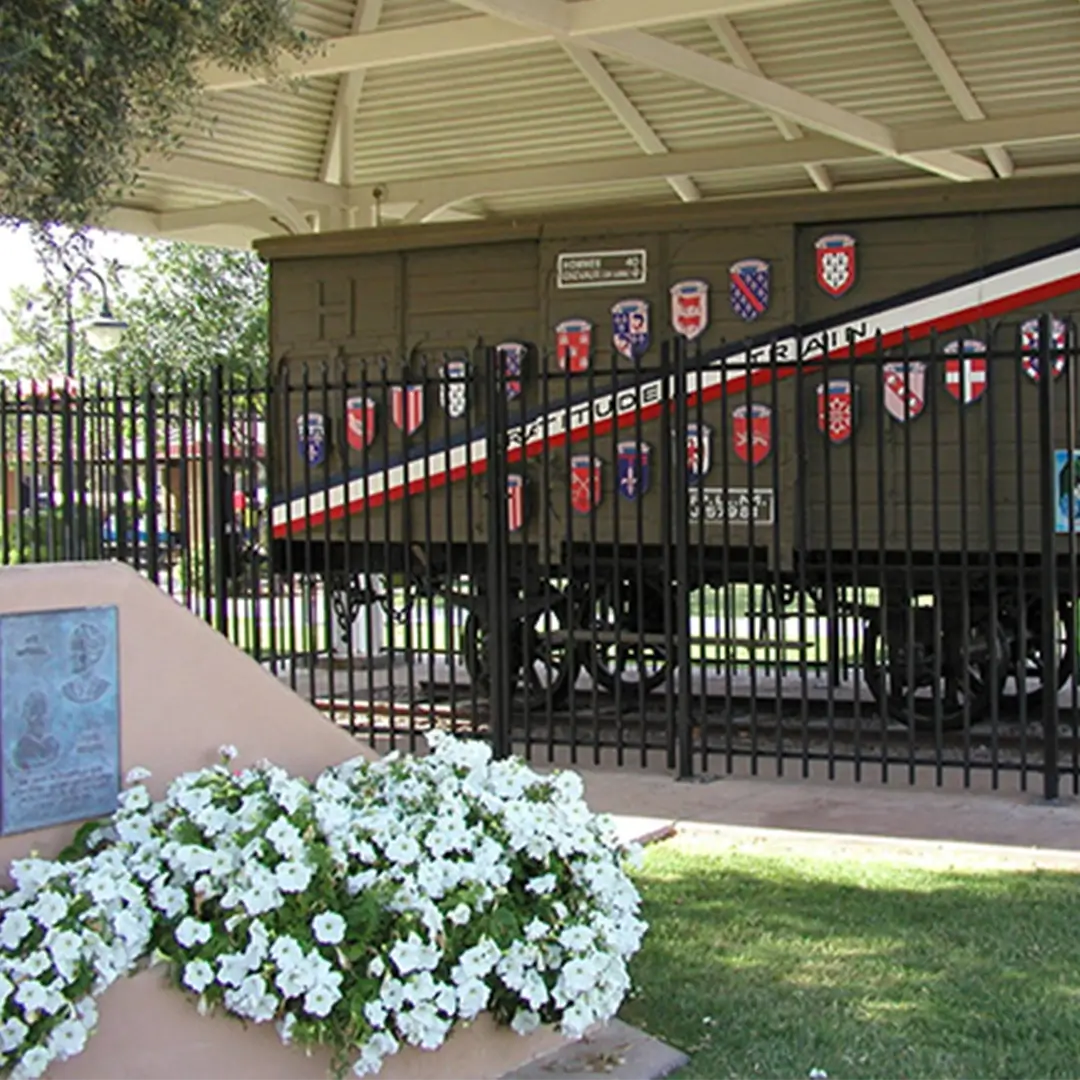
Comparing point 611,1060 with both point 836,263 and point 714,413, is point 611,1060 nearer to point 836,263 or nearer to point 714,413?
point 714,413

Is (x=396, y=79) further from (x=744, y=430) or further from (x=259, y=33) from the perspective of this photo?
(x=259, y=33)

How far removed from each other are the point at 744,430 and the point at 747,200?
4.65ft

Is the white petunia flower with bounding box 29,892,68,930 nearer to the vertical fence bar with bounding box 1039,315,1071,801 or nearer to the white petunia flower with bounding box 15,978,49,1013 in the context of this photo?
the white petunia flower with bounding box 15,978,49,1013

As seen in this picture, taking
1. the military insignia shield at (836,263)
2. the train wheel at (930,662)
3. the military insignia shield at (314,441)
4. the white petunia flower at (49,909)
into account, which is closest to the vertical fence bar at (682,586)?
the military insignia shield at (836,263)

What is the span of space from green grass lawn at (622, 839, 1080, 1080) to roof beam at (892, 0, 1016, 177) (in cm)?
800

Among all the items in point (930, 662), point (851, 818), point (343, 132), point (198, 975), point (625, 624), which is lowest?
point (851, 818)

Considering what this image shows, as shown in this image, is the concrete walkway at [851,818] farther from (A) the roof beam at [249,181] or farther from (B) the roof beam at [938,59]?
(A) the roof beam at [249,181]

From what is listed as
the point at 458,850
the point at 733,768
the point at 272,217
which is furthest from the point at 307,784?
Result: the point at 272,217

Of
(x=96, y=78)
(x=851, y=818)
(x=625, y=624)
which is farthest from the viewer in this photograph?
(x=625, y=624)

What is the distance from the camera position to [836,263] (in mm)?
9289

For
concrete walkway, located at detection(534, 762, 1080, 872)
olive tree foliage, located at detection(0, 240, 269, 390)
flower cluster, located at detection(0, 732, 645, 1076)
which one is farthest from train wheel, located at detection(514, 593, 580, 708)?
olive tree foliage, located at detection(0, 240, 269, 390)

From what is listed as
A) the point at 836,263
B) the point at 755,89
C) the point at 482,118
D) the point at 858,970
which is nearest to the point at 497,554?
the point at 836,263

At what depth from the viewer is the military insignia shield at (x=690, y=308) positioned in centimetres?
959

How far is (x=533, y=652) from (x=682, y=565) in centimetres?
245
